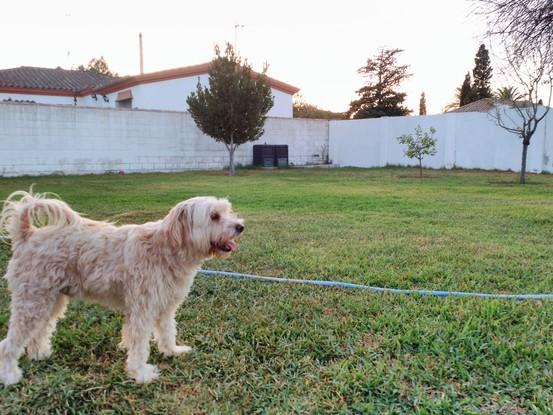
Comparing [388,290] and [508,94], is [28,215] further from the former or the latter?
[508,94]

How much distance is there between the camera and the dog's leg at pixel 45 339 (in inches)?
104

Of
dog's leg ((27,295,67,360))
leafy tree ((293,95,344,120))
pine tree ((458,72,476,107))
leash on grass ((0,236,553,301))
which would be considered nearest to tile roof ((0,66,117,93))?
leafy tree ((293,95,344,120))

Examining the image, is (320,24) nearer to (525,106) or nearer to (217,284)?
(525,106)

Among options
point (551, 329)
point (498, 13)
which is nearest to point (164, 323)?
point (551, 329)

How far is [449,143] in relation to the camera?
20422mm

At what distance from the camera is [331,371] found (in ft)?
8.27

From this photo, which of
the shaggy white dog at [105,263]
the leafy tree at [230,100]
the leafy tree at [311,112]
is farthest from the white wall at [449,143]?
the shaggy white dog at [105,263]

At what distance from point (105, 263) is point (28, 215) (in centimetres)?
52

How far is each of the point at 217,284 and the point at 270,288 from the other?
497 mm

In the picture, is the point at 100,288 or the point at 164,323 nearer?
the point at 100,288

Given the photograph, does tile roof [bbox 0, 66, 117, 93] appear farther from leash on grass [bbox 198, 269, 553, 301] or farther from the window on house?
leash on grass [bbox 198, 269, 553, 301]

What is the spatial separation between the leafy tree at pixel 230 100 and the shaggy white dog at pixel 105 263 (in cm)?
1511

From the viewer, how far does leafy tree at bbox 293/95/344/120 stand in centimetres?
4138

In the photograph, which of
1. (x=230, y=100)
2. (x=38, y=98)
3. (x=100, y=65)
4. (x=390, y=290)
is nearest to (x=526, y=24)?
(x=390, y=290)
